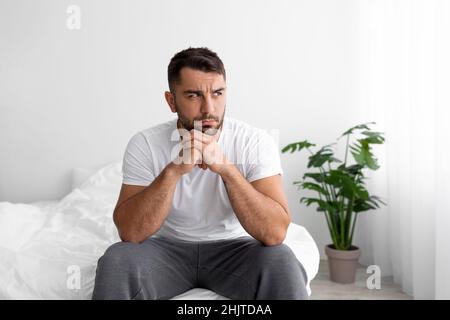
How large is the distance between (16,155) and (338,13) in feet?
7.36

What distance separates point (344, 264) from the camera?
2.59 meters

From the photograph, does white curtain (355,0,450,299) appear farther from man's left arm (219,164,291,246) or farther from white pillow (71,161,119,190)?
white pillow (71,161,119,190)

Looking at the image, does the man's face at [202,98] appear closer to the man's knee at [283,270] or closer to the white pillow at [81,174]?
the man's knee at [283,270]

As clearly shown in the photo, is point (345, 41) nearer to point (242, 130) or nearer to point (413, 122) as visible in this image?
point (413, 122)

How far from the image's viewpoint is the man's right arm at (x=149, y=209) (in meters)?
1.36

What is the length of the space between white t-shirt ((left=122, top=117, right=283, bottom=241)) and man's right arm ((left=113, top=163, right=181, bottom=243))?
10 cm

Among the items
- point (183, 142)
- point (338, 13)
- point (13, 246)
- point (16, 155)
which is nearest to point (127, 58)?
point (16, 155)

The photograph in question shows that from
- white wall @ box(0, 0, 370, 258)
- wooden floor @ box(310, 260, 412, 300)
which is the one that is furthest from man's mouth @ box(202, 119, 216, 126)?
white wall @ box(0, 0, 370, 258)

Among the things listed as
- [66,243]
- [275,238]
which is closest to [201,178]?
[275,238]

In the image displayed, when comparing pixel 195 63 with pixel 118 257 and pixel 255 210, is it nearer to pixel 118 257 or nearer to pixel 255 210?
pixel 255 210

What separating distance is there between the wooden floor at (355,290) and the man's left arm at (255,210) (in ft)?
3.89

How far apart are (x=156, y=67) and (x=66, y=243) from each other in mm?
1519

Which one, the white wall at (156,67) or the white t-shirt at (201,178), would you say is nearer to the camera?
the white t-shirt at (201,178)

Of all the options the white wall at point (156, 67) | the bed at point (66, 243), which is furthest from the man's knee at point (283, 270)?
the white wall at point (156, 67)
